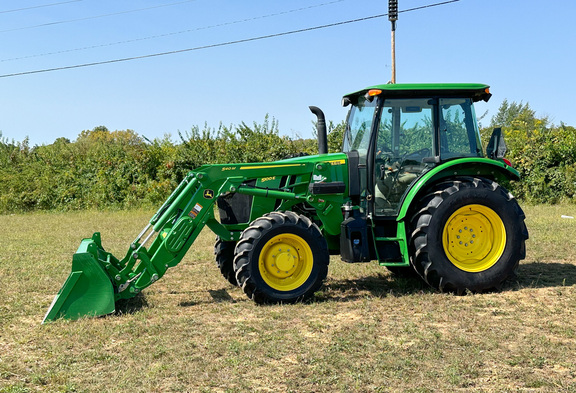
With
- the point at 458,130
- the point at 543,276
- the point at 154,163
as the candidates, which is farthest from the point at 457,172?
the point at 154,163

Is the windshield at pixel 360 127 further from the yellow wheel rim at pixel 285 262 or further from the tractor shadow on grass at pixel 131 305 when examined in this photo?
the tractor shadow on grass at pixel 131 305

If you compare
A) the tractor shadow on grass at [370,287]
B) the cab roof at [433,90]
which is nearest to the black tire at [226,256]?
the tractor shadow on grass at [370,287]

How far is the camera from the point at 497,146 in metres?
7.25

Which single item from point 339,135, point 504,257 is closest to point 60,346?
point 504,257

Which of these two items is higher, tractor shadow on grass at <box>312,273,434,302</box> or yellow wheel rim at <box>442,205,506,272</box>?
yellow wheel rim at <box>442,205,506,272</box>

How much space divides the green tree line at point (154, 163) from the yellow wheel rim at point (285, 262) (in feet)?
37.1

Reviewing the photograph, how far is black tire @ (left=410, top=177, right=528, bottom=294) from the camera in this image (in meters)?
6.70

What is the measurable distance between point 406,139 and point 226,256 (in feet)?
8.85

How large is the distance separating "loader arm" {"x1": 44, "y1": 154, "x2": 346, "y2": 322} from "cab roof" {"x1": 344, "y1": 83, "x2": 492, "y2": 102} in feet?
3.19

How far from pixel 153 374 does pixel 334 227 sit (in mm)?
3228

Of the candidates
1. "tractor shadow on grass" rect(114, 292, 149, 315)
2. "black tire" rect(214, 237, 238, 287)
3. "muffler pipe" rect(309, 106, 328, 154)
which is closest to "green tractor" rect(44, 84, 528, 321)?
"tractor shadow on grass" rect(114, 292, 149, 315)

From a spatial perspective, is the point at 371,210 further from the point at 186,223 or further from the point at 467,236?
the point at 186,223

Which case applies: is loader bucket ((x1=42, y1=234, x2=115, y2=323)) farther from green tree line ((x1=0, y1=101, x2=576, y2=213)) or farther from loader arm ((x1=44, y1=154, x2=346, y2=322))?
green tree line ((x1=0, y1=101, x2=576, y2=213))

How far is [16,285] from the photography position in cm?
793
